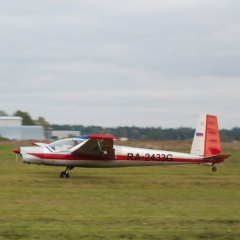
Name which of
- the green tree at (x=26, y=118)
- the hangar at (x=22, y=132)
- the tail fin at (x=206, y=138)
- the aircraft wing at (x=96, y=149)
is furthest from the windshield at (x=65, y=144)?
the green tree at (x=26, y=118)

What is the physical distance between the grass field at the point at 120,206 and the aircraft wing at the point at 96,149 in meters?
0.88

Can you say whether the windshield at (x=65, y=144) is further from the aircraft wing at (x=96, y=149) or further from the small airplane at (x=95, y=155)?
the aircraft wing at (x=96, y=149)

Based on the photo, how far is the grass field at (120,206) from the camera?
33.4 feet

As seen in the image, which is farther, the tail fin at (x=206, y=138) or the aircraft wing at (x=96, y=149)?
the tail fin at (x=206, y=138)

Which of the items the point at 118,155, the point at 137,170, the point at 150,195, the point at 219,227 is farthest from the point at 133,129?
the point at 219,227

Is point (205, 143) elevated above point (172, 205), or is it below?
above

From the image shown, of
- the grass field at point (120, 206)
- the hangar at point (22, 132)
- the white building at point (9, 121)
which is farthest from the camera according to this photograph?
the white building at point (9, 121)

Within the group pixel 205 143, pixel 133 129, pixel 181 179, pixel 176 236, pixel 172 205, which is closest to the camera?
pixel 176 236

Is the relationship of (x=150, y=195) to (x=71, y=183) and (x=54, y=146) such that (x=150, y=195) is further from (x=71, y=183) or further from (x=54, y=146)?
(x=54, y=146)

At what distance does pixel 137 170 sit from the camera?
26516mm

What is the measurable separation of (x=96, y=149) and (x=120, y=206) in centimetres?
853

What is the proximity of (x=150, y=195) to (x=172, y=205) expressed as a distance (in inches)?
90.4

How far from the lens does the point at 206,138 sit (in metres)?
24.2

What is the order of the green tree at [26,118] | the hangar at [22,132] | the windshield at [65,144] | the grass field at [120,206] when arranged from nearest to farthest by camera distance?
the grass field at [120,206] → the windshield at [65,144] → the hangar at [22,132] → the green tree at [26,118]
